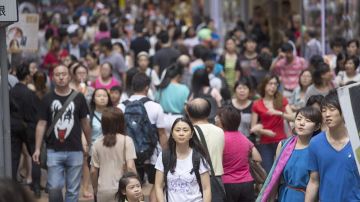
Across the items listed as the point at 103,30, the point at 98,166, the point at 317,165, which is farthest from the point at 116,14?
the point at 317,165

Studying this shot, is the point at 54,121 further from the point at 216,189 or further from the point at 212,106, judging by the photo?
the point at 216,189

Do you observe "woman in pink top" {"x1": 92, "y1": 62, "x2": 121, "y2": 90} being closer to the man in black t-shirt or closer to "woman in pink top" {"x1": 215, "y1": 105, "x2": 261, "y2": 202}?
the man in black t-shirt

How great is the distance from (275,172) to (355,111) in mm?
1541

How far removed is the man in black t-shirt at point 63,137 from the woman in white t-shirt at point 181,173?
7.53 ft

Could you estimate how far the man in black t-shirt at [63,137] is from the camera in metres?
10.5

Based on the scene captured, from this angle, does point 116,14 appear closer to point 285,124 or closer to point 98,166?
point 285,124

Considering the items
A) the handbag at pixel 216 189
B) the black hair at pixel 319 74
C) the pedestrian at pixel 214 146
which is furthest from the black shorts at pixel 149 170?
the black hair at pixel 319 74

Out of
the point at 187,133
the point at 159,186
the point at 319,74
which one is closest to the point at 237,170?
the point at 187,133

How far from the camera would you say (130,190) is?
821cm

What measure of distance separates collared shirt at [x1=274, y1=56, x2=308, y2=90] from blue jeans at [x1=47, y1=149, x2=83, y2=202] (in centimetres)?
593

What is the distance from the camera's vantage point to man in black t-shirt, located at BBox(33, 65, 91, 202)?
10492 millimetres

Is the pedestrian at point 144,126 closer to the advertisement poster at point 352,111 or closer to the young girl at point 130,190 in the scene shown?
the young girl at point 130,190

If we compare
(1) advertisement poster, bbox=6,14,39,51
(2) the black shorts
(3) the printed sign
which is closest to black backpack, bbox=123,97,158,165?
(2) the black shorts

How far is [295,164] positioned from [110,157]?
212 cm
